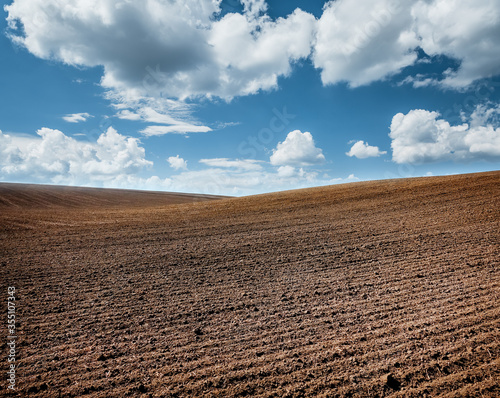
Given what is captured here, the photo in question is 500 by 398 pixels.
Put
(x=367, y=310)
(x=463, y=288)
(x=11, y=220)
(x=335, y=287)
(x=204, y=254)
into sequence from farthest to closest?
(x=11, y=220) → (x=204, y=254) → (x=335, y=287) → (x=463, y=288) → (x=367, y=310)

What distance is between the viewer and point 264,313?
6.73 meters

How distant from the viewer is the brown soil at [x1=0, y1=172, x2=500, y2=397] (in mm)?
4602

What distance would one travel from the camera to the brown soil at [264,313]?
181 inches

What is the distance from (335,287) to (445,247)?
19.3 ft

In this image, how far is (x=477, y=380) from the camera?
4.40 metres

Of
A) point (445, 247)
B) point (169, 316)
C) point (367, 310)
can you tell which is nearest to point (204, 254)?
point (169, 316)

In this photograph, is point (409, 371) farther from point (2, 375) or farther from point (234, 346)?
point (2, 375)
